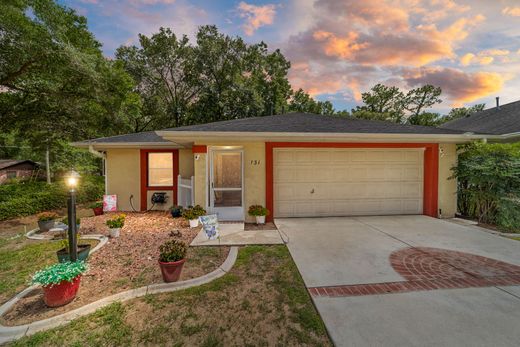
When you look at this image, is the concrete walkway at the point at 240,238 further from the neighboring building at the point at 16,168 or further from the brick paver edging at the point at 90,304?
the neighboring building at the point at 16,168

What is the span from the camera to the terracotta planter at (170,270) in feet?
10.2

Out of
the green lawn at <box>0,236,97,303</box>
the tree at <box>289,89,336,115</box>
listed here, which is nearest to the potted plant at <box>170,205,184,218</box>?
the green lawn at <box>0,236,97,303</box>

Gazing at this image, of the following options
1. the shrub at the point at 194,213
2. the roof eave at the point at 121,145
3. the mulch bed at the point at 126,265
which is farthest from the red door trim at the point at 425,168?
the roof eave at the point at 121,145

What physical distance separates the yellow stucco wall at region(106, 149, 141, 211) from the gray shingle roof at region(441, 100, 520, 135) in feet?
51.4

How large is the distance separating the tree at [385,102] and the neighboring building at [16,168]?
139 feet

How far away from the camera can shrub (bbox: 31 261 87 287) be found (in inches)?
101

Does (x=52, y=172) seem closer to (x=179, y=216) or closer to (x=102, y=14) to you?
(x=102, y=14)

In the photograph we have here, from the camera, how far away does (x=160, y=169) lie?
27.7 ft

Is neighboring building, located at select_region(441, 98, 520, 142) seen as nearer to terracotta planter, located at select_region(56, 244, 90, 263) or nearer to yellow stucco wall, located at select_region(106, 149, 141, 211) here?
terracotta planter, located at select_region(56, 244, 90, 263)

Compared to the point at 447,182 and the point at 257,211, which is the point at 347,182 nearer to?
the point at 257,211

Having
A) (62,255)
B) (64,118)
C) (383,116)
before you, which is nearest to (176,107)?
(64,118)

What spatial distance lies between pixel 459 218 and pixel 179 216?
9104 millimetres

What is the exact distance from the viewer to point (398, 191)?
23.2ft

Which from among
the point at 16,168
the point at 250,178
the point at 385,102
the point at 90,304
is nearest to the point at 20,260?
the point at 90,304
